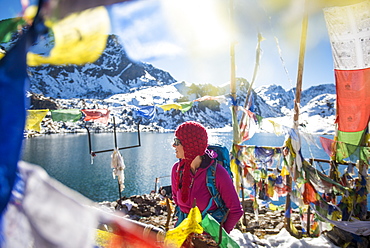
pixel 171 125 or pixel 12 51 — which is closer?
pixel 12 51

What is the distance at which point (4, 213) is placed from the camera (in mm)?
538

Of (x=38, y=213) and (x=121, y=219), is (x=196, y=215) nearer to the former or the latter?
(x=121, y=219)

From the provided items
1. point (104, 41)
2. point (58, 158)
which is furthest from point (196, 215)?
point (58, 158)

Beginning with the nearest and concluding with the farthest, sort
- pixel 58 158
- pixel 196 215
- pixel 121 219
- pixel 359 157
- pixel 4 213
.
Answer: pixel 4 213 < pixel 121 219 < pixel 196 215 < pixel 359 157 < pixel 58 158

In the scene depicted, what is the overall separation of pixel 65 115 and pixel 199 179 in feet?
21.1

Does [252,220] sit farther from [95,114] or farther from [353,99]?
[95,114]

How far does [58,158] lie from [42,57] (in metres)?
50.5

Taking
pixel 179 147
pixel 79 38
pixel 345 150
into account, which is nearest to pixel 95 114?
pixel 179 147

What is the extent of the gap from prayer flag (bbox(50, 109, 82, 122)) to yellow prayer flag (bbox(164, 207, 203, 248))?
6897mm

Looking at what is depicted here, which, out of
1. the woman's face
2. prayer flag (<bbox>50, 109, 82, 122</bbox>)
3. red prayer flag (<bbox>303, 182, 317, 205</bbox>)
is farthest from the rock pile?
the woman's face

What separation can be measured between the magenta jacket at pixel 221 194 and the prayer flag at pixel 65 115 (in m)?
6.22

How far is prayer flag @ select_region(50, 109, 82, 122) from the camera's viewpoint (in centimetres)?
697

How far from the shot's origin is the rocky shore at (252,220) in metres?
5.03

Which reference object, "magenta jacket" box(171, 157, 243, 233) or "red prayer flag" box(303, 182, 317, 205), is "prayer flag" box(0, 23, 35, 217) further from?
"red prayer flag" box(303, 182, 317, 205)
